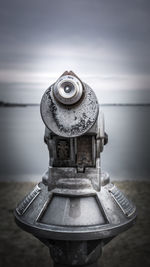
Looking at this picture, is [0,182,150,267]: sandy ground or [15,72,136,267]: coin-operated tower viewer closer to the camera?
[15,72,136,267]: coin-operated tower viewer

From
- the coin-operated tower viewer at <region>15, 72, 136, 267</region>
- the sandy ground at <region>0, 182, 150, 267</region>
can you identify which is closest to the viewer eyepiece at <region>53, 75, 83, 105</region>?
the coin-operated tower viewer at <region>15, 72, 136, 267</region>

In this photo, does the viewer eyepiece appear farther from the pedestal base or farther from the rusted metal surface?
the pedestal base

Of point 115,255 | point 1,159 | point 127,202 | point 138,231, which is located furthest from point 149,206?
point 1,159

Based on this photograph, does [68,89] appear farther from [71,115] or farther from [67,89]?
[71,115]

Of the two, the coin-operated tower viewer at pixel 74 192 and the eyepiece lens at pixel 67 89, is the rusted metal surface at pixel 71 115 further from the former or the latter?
the eyepiece lens at pixel 67 89

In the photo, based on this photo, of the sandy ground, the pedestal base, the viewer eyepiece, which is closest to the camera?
Result: the viewer eyepiece

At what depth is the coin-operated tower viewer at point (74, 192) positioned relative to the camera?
1.74 metres

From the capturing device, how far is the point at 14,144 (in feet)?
33.8

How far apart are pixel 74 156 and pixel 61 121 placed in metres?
0.30

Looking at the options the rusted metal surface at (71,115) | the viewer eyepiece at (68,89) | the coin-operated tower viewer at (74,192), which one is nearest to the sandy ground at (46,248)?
the coin-operated tower viewer at (74,192)

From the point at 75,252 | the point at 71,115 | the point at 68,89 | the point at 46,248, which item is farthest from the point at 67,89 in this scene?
the point at 46,248

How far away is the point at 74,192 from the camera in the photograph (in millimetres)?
1880

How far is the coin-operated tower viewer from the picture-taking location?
1.74 m

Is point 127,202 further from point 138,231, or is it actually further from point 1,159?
point 1,159
